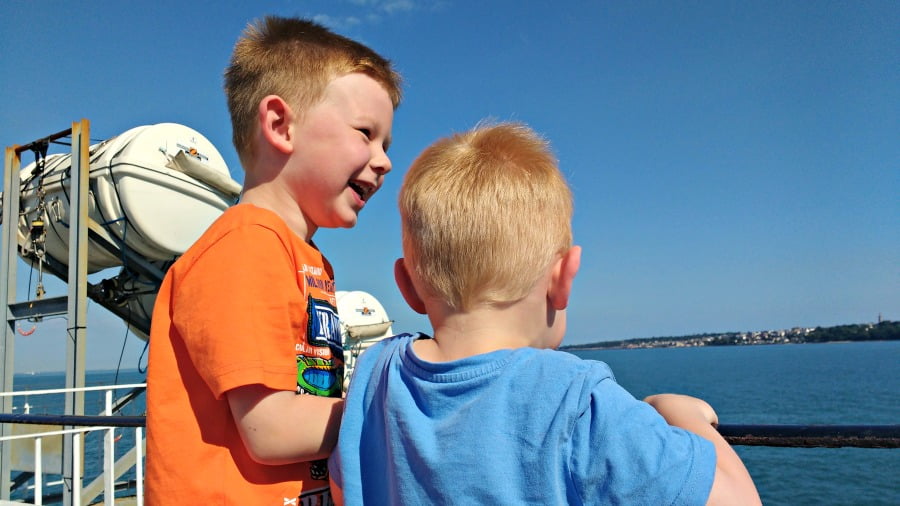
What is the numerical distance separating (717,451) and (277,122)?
1114 millimetres

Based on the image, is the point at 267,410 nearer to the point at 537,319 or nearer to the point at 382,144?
the point at 537,319

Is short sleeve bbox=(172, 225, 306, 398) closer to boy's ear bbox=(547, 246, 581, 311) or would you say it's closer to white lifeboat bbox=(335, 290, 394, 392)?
boy's ear bbox=(547, 246, 581, 311)

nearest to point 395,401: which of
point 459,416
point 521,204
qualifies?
point 459,416

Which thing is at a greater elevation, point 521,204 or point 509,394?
point 521,204

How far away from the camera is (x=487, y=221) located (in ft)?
3.42

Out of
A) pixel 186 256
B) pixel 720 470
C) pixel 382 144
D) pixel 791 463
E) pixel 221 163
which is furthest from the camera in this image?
pixel 791 463

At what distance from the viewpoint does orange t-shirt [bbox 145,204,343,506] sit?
1.12 m

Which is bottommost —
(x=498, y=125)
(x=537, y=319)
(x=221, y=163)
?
(x=537, y=319)

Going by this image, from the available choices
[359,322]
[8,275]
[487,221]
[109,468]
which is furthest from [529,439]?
[359,322]

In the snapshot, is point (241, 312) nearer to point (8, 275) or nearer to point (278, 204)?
point (278, 204)

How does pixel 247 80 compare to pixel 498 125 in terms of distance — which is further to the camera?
pixel 247 80

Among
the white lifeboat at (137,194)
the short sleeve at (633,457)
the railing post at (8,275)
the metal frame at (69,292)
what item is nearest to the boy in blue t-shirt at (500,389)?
the short sleeve at (633,457)

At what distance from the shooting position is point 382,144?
60.3 inches

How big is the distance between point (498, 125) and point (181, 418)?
844 millimetres
